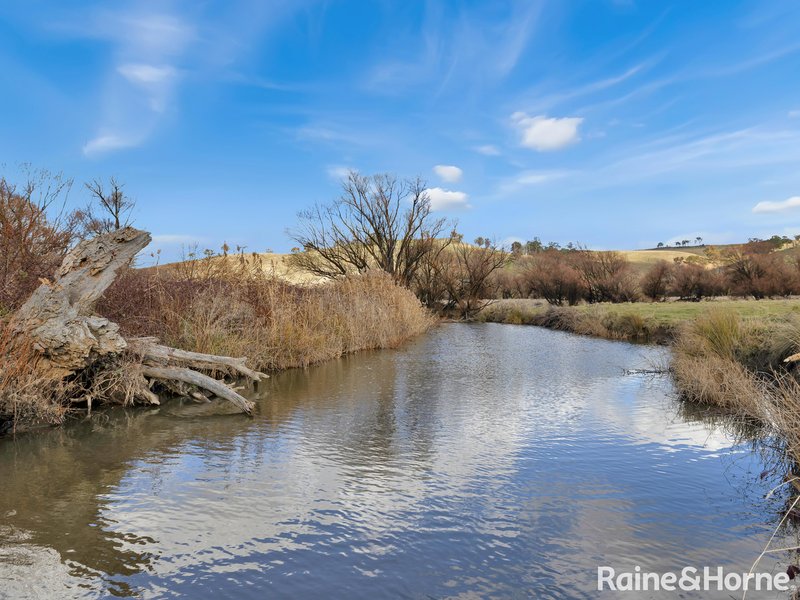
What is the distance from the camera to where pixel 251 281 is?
14953 mm

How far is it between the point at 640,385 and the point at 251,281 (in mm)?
9801

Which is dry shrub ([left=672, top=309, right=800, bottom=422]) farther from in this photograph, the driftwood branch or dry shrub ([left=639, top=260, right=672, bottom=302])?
dry shrub ([left=639, top=260, right=672, bottom=302])

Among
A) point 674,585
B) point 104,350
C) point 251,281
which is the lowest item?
point 674,585

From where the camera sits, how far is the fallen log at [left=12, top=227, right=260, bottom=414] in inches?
314

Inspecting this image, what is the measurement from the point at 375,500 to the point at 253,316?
29.3 feet

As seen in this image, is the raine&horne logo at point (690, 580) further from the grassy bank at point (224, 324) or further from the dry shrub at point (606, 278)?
the dry shrub at point (606, 278)

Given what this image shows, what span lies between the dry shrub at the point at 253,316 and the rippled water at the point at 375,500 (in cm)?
270

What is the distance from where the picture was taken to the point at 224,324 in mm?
12656

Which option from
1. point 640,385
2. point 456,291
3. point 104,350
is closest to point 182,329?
point 104,350

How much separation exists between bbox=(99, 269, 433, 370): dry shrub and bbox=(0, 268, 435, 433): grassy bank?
2 centimetres

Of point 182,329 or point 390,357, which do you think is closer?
point 182,329

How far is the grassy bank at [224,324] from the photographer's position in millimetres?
7830

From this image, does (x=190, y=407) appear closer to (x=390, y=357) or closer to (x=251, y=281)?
(x=251, y=281)

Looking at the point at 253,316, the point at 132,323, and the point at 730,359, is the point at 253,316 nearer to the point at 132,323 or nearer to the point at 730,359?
the point at 132,323
